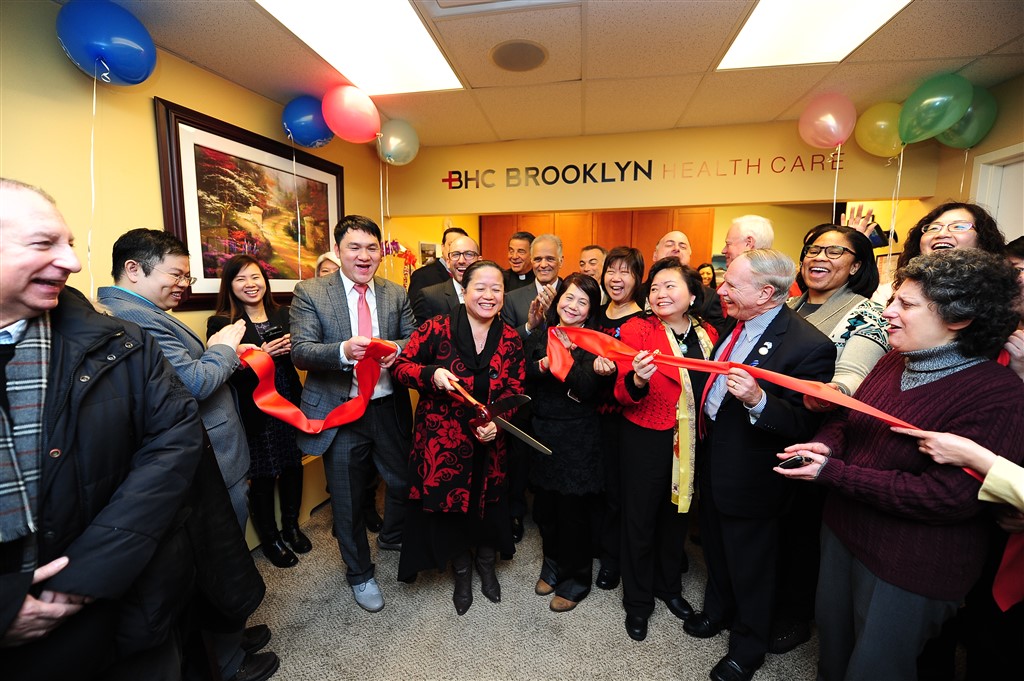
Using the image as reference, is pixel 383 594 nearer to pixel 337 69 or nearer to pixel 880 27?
pixel 337 69

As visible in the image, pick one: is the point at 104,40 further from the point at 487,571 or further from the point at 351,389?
the point at 487,571

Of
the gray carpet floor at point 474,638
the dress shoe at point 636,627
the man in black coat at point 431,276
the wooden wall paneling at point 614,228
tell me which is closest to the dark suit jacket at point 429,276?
the man in black coat at point 431,276

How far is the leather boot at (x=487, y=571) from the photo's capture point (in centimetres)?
240

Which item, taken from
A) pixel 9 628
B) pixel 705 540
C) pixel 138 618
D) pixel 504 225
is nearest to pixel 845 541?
pixel 705 540

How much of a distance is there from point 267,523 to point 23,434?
2.11m

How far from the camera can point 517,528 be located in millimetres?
3006

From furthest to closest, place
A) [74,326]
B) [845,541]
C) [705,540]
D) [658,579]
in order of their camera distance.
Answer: [658,579] → [705,540] → [845,541] → [74,326]

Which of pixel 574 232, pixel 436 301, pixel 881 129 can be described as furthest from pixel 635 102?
pixel 574 232

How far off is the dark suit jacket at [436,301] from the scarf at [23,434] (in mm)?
2179

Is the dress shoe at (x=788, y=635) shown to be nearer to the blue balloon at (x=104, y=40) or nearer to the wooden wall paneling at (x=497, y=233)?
the blue balloon at (x=104, y=40)

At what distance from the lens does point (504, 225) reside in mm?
7348

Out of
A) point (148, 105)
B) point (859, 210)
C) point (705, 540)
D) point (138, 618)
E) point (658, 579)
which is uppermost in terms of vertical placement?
point (148, 105)

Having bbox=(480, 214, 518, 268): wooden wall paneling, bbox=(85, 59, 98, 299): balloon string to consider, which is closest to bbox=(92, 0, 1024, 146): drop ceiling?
bbox=(85, 59, 98, 299): balloon string

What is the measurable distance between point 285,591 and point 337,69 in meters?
3.33
